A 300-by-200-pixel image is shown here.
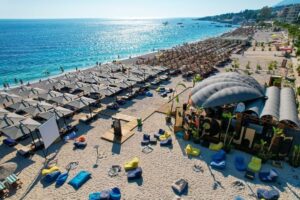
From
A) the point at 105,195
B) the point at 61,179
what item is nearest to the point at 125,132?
the point at 61,179

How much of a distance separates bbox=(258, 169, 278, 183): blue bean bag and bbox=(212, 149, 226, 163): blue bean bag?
3.14 m

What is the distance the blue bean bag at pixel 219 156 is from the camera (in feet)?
62.4

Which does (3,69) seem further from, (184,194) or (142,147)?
(184,194)

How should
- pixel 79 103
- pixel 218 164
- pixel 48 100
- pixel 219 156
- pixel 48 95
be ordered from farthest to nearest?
pixel 48 100 < pixel 48 95 < pixel 79 103 < pixel 219 156 < pixel 218 164

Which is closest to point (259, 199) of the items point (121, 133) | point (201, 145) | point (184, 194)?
point (184, 194)

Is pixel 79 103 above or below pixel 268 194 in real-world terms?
above

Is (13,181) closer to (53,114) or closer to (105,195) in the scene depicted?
(105,195)

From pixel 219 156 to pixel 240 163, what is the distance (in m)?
1.85

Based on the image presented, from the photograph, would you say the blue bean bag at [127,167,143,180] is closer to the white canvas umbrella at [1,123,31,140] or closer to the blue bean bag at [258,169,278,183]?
the blue bean bag at [258,169,278,183]

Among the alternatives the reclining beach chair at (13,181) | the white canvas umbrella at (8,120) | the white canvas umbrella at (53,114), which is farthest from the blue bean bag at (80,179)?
the white canvas umbrella at (8,120)

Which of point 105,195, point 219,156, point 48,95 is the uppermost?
point 48,95

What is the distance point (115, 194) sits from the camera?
15.4 meters

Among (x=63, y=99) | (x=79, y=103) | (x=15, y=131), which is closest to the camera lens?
(x=15, y=131)

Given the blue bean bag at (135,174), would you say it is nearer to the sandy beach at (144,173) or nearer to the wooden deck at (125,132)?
the sandy beach at (144,173)
